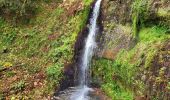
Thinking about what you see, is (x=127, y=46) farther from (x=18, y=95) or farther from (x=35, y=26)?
(x=35, y=26)

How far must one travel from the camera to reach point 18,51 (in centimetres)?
1691

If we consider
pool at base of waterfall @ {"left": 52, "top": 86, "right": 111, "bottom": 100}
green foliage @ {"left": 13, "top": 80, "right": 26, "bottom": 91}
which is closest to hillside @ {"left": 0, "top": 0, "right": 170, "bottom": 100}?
green foliage @ {"left": 13, "top": 80, "right": 26, "bottom": 91}

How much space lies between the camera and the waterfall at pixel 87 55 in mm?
13943

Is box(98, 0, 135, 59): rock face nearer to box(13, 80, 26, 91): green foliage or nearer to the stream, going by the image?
the stream

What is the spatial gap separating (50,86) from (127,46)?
347 centimetres

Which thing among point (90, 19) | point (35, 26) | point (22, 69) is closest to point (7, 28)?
point (35, 26)

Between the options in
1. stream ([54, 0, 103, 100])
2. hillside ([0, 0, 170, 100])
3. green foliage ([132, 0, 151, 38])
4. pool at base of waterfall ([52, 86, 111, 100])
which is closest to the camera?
hillside ([0, 0, 170, 100])

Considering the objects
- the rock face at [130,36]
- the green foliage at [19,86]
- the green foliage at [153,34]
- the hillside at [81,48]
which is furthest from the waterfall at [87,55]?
the green foliage at [153,34]

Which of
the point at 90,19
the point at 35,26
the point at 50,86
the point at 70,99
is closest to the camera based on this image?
the point at 70,99

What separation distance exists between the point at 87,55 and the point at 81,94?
2.14 meters

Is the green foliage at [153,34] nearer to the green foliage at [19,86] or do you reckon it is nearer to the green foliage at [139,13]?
the green foliage at [139,13]

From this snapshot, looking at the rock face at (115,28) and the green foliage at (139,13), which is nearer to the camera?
the green foliage at (139,13)

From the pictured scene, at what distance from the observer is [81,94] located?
44.1 feet

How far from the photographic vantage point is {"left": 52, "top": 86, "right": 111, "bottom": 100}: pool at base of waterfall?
13.1 m
